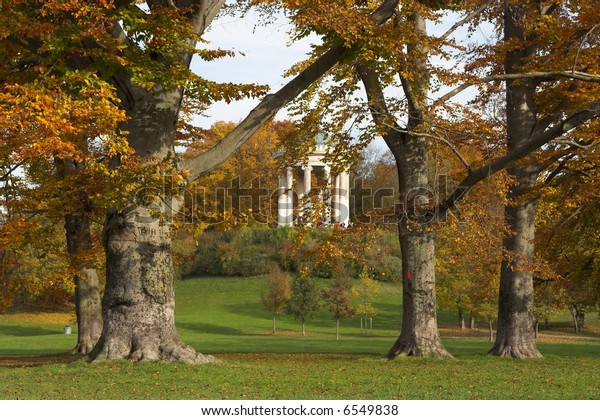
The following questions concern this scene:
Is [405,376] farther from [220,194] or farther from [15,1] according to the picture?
[220,194]

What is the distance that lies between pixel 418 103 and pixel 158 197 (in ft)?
25.3

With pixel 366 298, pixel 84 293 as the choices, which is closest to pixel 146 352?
pixel 84 293

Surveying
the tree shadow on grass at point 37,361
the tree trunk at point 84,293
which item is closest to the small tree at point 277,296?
the tree trunk at point 84,293

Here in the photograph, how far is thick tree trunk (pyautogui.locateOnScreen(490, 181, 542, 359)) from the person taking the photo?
73.7 ft

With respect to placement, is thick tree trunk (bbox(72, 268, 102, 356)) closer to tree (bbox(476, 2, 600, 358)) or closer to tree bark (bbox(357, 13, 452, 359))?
tree bark (bbox(357, 13, 452, 359))

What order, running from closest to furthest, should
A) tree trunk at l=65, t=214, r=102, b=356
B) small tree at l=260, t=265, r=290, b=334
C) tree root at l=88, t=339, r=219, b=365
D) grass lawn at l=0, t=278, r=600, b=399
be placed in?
grass lawn at l=0, t=278, r=600, b=399, tree root at l=88, t=339, r=219, b=365, tree trunk at l=65, t=214, r=102, b=356, small tree at l=260, t=265, r=290, b=334

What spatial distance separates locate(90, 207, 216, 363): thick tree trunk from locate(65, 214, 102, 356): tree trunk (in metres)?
9.21

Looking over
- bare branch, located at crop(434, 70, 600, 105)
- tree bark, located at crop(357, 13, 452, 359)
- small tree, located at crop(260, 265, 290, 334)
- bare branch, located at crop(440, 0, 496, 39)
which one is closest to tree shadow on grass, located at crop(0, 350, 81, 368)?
tree bark, located at crop(357, 13, 452, 359)

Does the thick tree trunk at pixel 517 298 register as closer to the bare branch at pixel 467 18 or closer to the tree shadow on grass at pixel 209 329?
the bare branch at pixel 467 18

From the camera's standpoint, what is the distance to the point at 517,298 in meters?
22.6

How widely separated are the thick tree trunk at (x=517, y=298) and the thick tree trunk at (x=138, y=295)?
9.61 m

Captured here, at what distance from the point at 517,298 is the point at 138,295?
1122cm

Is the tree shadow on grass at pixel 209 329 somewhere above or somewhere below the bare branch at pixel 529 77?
below

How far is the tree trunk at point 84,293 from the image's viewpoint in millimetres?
25953
